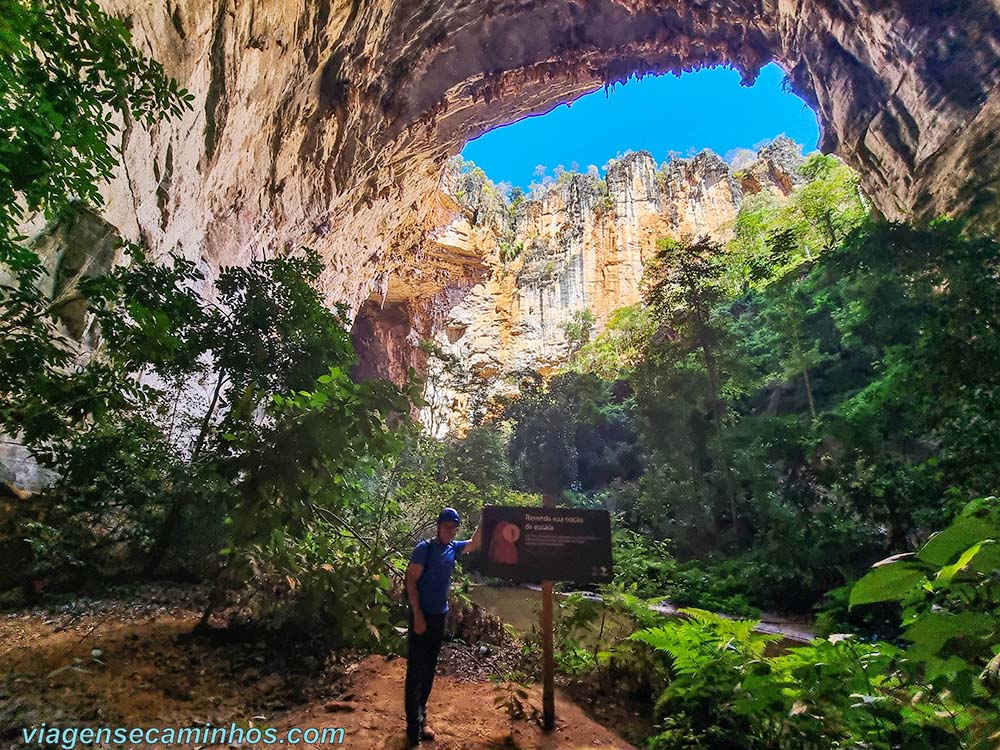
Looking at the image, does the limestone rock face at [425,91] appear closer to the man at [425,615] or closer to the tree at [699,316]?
the tree at [699,316]

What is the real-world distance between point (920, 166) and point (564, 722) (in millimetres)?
12309

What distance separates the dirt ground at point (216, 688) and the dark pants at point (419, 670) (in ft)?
0.47

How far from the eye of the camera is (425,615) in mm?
3086

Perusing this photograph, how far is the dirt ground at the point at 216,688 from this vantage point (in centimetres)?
289

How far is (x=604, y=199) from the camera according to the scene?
34438 mm

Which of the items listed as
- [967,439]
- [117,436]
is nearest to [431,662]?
[117,436]

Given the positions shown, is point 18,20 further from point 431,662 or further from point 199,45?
point 199,45

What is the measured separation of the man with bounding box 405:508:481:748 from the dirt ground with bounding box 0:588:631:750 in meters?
0.20

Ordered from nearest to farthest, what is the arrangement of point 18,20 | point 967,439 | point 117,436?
point 18,20
point 117,436
point 967,439

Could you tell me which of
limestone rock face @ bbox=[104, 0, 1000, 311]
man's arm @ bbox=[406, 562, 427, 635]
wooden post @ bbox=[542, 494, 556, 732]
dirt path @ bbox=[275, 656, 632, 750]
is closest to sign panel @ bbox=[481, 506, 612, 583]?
wooden post @ bbox=[542, 494, 556, 732]

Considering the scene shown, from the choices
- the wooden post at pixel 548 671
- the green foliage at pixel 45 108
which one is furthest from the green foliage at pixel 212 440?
the wooden post at pixel 548 671

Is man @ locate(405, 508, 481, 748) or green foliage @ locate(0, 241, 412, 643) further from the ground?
green foliage @ locate(0, 241, 412, 643)

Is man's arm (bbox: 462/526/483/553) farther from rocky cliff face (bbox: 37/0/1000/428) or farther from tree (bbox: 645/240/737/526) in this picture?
tree (bbox: 645/240/737/526)

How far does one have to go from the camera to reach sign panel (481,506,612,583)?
3312 mm
